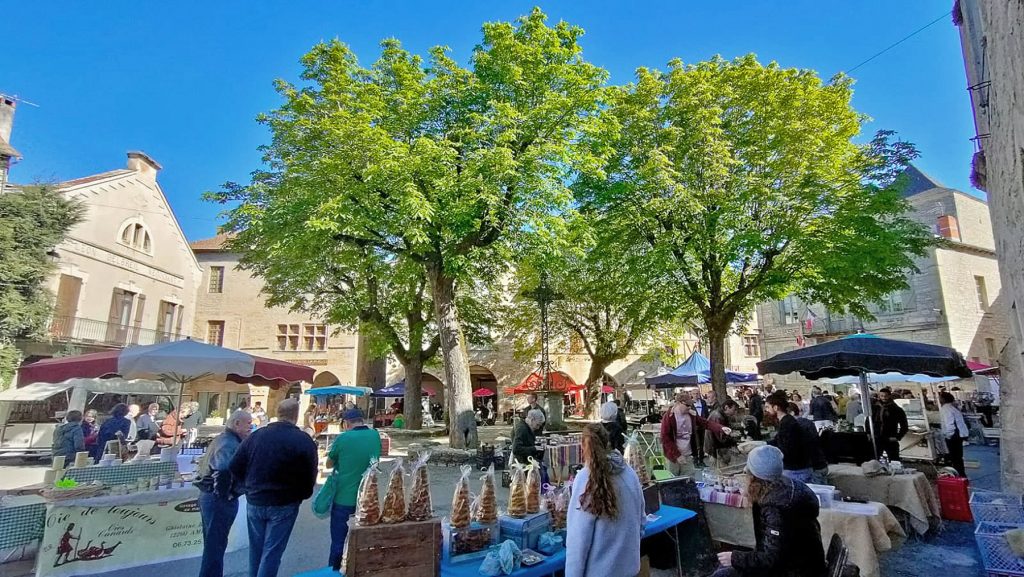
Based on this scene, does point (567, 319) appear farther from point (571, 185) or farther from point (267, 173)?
point (267, 173)

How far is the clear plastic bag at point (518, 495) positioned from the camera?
3721mm

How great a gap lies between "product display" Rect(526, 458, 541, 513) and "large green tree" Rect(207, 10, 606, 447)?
8196mm

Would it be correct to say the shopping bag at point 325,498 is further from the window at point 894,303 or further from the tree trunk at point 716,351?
the window at point 894,303

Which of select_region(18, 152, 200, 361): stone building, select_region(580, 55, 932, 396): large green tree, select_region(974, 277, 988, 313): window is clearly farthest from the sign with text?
select_region(974, 277, 988, 313): window

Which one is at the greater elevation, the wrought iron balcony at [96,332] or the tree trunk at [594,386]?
the wrought iron balcony at [96,332]

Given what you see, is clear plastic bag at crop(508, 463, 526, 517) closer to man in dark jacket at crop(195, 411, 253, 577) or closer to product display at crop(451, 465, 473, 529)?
product display at crop(451, 465, 473, 529)

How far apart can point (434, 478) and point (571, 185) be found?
9.75 meters

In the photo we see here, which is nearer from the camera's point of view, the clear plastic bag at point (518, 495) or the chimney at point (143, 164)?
the clear plastic bag at point (518, 495)

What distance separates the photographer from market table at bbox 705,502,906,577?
4.79 meters

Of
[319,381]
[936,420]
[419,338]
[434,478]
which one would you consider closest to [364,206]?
[434,478]

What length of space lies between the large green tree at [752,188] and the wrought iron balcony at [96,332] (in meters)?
22.0

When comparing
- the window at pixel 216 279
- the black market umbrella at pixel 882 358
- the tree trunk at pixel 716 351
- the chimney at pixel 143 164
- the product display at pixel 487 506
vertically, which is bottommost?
the product display at pixel 487 506

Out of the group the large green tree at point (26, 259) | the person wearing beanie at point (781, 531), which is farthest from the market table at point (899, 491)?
the large green tree at point (26, 259)

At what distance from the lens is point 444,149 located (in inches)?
483
